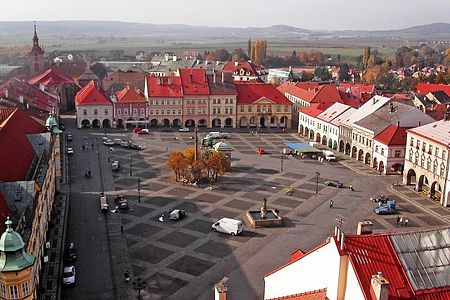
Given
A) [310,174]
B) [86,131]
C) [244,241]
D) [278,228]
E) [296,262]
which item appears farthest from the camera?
[86,131]

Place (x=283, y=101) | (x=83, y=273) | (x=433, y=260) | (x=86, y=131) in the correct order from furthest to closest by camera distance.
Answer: (x=283, y=101) → (x=86, y=131) → (x=83, y=273) → (x=433, y=260)

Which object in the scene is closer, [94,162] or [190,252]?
[190,252]

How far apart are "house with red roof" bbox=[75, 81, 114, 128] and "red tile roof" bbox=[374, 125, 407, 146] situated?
4859 centimetres

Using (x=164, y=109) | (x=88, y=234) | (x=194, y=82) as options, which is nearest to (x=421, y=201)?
(x=88, y=234)

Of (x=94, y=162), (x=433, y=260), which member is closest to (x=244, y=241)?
(x=433, y=260)

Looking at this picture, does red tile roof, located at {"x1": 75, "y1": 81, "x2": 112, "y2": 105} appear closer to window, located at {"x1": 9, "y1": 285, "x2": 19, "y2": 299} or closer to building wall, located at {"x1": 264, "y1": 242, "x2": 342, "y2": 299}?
window, located at {"x1": 9, "y1": 285, "x2": 19, "y2": 299}

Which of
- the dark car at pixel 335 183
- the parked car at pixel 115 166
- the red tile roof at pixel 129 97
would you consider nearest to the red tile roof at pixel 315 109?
the dark car at pixel 335 183

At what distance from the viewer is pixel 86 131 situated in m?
96.2

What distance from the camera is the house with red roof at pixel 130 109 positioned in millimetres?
99875

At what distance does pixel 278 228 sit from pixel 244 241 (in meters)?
4.60

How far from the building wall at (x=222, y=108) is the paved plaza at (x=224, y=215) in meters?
21.2

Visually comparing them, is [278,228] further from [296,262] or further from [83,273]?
[296,262]

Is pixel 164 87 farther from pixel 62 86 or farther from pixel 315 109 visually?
pixel 62 86

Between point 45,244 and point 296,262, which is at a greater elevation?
point 296,262
